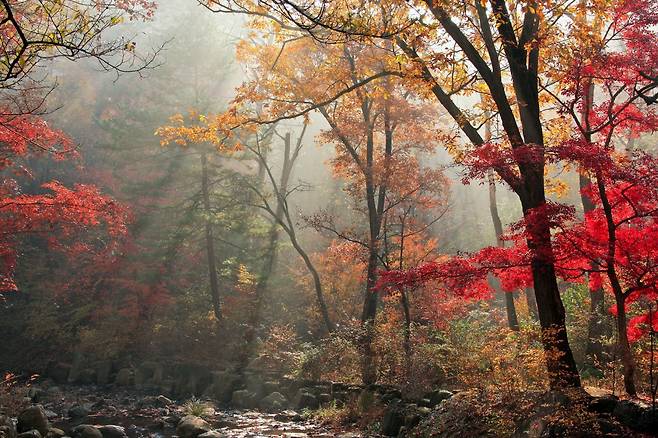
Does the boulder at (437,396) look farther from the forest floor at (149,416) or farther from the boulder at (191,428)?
the boulder at (191,428)

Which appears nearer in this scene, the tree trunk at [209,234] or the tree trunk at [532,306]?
the tree trunk at [532,306]

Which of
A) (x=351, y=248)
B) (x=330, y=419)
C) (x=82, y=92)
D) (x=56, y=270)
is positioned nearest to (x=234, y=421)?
(x=330, y=419)

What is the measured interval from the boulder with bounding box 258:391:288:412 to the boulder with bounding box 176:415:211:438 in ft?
12.4

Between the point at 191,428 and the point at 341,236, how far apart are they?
5.92 metres

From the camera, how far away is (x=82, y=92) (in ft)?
106

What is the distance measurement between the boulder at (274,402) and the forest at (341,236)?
0.09 metres

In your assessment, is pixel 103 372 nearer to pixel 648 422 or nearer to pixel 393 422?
pixel 393 422

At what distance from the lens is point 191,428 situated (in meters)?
10.5

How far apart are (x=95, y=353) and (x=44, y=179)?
33.5ft

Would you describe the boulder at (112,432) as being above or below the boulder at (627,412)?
below

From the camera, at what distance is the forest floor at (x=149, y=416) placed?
10.6 metres

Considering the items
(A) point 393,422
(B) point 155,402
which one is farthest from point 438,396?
(B) point 155,402

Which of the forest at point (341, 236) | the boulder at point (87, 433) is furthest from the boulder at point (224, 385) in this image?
the boulder at point (87, 433)

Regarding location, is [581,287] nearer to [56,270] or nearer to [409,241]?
[409,241]
